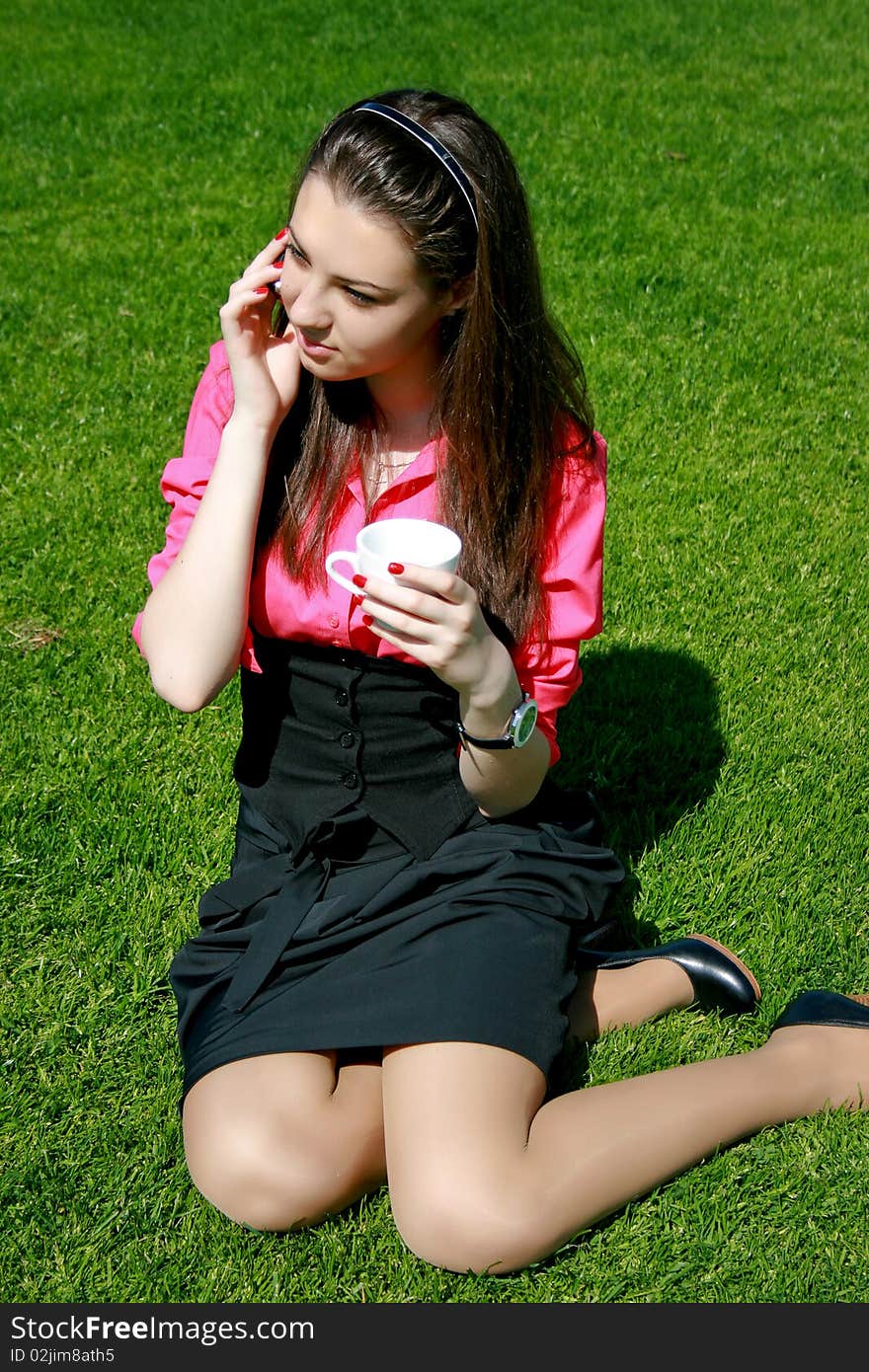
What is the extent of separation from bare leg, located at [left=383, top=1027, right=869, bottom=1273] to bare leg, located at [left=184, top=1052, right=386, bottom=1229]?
0.08 meters

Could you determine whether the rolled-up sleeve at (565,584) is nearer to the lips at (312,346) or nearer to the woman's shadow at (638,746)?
the lips at (312,346)

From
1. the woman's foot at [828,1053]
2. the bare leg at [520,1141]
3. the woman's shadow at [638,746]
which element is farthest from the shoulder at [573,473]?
the woman's foot at [828,1053]

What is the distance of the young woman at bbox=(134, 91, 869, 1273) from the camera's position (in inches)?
94.3

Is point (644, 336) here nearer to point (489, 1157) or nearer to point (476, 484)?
point (476, 484)

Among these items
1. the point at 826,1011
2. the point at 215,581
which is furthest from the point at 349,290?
the point at 826,1011

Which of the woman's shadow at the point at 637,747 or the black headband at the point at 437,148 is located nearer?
the black headband at the point at 437,148

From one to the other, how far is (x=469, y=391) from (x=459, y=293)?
7.2 inches

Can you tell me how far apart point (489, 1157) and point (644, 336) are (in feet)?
13.2

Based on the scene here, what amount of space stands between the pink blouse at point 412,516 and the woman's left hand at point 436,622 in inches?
12.5

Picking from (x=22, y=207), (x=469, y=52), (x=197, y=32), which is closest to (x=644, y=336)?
(x=22, y=207)

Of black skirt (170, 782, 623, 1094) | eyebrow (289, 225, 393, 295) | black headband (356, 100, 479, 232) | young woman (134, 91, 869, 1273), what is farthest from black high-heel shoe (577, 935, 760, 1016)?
black headband (356, 100, 479, 232)

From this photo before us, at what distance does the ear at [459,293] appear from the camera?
2.49m

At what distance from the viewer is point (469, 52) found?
8.40 meters

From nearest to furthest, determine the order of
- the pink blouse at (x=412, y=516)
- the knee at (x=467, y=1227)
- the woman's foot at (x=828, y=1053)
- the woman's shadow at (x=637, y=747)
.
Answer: the knee at (x=467, y=1227)
the pink blouse at (x=412, y=516)
the woman's foot at (x=828, y=1053)
the woman's shadow at (x=637, y=747)
